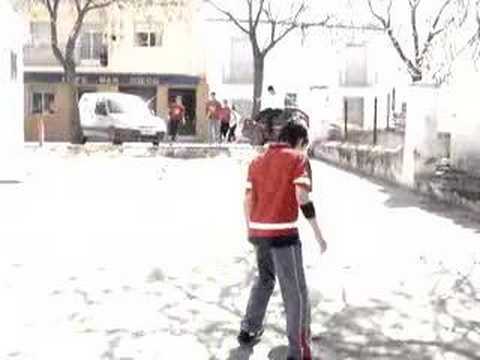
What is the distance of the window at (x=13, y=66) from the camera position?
15539mm

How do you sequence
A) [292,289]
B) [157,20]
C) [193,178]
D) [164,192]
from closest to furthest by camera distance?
[292,289] < [164,192] < [193,178] < [157,20]

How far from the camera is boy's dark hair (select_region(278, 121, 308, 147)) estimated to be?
5398 mm

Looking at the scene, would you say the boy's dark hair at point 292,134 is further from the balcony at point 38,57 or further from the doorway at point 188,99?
the balcony at point 38,57

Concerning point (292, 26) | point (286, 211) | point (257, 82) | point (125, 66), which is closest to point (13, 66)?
point (286, 211)

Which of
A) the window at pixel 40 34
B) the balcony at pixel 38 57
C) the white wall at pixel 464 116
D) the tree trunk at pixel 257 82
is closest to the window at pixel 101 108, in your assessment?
the tree trunk at pixel 257 82

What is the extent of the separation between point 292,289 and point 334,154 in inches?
650

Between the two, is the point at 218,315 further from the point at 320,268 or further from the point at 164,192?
the point at 164,192

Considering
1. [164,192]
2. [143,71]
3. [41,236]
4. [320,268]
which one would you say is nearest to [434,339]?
[320,268]

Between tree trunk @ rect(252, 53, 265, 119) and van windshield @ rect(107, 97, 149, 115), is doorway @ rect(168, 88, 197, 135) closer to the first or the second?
tree trunk @ rect(252, 53, 265, 119)

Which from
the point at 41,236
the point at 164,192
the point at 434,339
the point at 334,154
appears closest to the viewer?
the point at 434,339

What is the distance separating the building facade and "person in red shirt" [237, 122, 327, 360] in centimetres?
3827

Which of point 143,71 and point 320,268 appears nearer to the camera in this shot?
point 320,268

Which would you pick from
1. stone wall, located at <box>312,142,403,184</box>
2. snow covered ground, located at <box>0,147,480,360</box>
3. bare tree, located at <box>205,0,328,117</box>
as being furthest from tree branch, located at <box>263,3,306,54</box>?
snow covered ground, located at <box>0,147,480,360</box>

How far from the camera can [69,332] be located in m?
6.30
